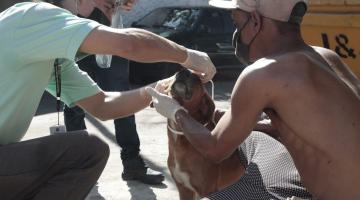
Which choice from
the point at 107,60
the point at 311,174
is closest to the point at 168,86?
the point at 311,174

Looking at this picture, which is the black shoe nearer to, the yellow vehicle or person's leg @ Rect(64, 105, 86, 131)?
person's leg @ Rect(64, 105, 86, 131)

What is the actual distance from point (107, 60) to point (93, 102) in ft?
4.82

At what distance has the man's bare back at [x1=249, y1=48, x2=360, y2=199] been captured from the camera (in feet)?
7.59

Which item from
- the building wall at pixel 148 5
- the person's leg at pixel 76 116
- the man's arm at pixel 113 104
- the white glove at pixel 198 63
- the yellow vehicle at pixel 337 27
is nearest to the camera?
the white glove at pixel 198 63

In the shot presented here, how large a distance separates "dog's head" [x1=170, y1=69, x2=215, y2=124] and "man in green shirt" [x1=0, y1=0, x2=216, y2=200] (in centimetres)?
19

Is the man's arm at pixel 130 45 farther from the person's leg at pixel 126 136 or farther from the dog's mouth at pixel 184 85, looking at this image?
the person's leg at pixel 126 136

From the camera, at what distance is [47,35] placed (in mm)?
2623

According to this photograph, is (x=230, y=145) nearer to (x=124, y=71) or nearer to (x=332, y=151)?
(x=332, y=151)

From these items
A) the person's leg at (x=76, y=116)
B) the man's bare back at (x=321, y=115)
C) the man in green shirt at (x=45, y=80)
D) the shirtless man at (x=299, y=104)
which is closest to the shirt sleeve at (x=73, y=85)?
the man in green shirt at (x=45, y=80)

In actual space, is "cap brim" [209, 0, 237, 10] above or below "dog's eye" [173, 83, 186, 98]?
above

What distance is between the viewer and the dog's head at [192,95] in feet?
10.6

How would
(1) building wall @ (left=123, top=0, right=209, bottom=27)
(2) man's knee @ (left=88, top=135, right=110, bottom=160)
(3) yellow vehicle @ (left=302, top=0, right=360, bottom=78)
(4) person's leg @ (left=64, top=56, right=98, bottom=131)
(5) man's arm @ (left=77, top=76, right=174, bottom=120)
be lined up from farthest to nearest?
(1) building wall @ (left=123, top=0, right=209, bottom=27), (4) person's leg @ (left=64, top=56, right=98, bottom=131), (3) yellow vehicle @ (left=302, top=0, right=360, bottom=78), (5) man's arm @ (left=77, top=76, right=174, bottom=120), (2) man's knee @ (left=88, top=135, right=110, bottom=160)

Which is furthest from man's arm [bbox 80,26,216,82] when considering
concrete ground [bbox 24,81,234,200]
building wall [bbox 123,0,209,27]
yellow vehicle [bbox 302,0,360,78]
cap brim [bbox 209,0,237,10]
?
building wall [bbox 123,0,209,27]

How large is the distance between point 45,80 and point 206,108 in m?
0.99
